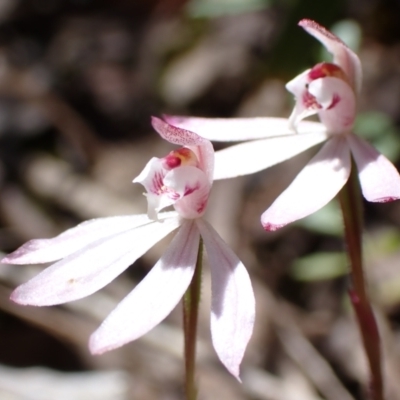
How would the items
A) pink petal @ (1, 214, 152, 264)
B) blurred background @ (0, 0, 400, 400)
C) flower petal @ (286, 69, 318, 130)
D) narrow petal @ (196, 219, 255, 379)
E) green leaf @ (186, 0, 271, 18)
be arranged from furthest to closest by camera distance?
green leaf @ (186, 0, 271, 18), blurred background @ (0, 0, 400, 400), flower petal @ (286, 69, 318, 130), pink petal @ (1, 214, 152, 264), narrow petal @ (196, 219, 255, 379)

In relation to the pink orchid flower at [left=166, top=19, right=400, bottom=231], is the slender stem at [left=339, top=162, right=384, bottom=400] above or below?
below

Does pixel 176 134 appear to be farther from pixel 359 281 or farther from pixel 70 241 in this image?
pixel 359 281

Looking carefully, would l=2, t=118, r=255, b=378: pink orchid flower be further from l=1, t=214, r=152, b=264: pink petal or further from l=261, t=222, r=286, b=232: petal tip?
l=261, t=222, r=286, b=232: petal tip

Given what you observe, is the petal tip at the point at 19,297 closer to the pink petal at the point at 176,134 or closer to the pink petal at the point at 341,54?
the pink petal at the point at 176,134

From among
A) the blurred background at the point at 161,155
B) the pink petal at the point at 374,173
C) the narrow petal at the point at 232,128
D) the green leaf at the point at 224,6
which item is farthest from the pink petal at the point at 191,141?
the green leaf at the point at 224,6

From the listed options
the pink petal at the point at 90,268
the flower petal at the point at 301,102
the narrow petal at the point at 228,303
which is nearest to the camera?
the narrow petal at the point at 228,303

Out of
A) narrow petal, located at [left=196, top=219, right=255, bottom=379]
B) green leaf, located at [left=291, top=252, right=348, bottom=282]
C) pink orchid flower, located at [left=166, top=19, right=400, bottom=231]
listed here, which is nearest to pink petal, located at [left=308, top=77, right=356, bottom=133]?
pink orchid flower, located at [left=166, top=19, right=400, bottom=231]
